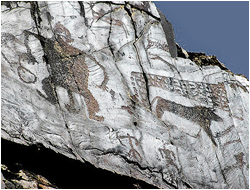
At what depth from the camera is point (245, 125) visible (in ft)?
21.9

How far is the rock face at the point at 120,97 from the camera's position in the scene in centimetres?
568

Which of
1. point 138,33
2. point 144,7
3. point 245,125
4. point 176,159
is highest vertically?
point 144,7

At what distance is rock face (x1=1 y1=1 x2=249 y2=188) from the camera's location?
568 cm

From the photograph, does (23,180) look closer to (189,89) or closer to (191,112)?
(191,112)

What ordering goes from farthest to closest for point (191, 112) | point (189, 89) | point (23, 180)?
1. point (189, 89)
2. point (191, 112)
3. point (23, 180)

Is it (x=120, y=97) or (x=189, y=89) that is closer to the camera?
(x=120, y=97)

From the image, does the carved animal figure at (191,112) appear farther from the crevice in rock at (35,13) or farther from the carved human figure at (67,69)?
the crevice in rock at (35,13)

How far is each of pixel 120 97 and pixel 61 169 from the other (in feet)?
4.00

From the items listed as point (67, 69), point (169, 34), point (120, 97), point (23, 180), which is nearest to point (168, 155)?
point (120, 97)

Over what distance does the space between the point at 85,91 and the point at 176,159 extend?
4.86ft

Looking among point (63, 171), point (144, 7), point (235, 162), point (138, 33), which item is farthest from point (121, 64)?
point (235, 162)

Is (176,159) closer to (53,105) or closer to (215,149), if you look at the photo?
(215,149)

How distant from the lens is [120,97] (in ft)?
20.2

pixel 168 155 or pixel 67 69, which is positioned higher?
pixel 67 69
